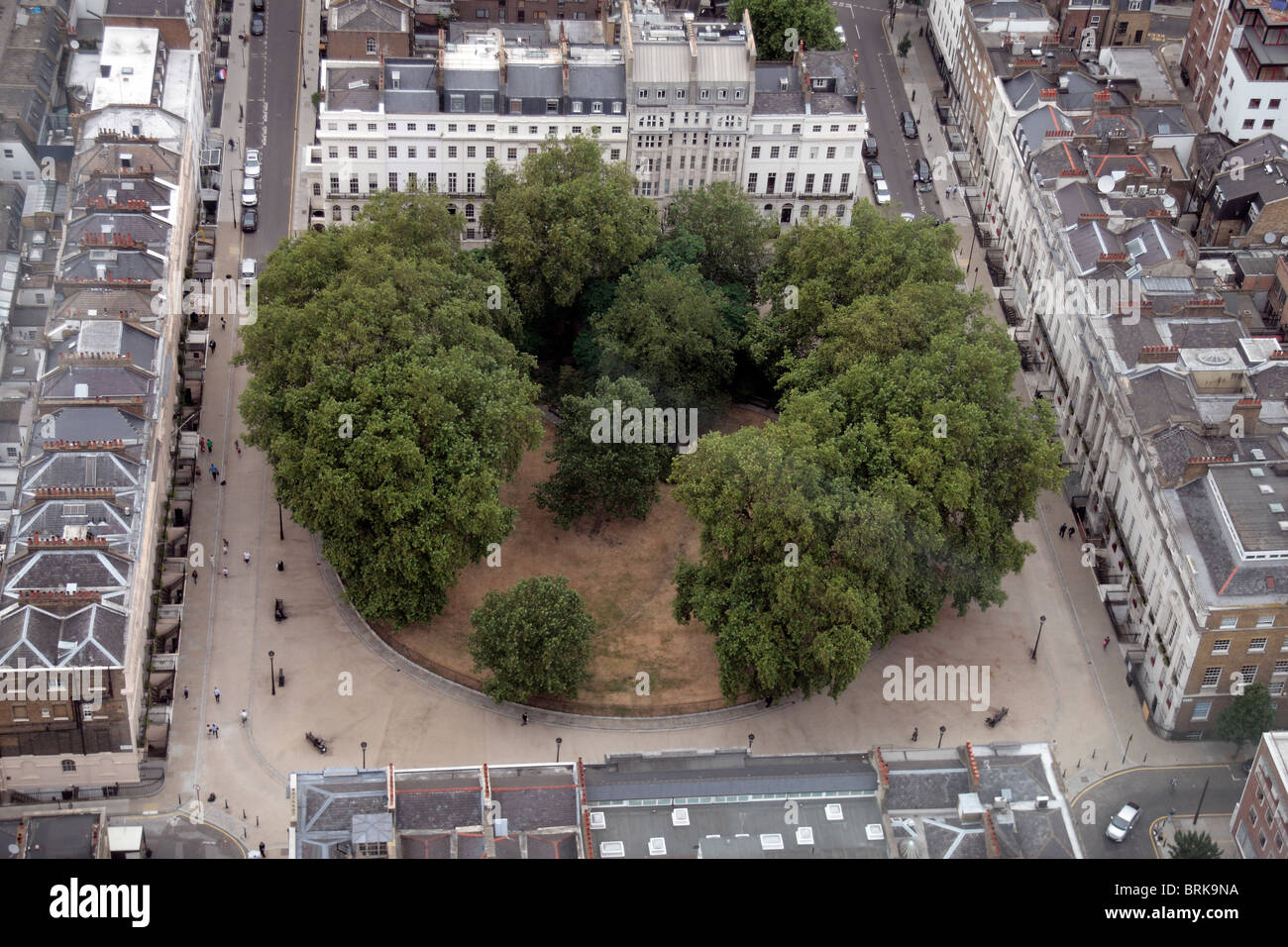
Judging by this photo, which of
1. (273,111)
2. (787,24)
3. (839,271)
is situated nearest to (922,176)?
(787,24)

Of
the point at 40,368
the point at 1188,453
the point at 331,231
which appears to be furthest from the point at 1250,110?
the point at 40,368

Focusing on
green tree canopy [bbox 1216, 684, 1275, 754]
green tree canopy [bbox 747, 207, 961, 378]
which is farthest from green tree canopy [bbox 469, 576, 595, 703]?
green tree canopy [bbox 1216, 684, 1275, 754]

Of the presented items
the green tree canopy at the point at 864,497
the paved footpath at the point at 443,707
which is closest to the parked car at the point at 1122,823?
the paved footpath at the point at 443,707

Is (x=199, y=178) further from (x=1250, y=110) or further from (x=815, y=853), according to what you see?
(x=1250, y=110)

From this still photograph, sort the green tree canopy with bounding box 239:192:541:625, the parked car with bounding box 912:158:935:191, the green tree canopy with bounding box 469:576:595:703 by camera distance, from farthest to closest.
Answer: the parked car with bounding box 912:158:935:191
the green tree canopy with bounding box 239:192:541:625
the green tree canopy with bounding box 469:576:595:703

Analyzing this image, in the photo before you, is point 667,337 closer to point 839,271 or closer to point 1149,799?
point 839,271

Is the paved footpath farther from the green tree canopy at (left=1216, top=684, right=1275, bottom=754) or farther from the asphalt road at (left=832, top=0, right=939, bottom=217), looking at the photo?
the asphalt road at (left=832, top=0, right=939, bottom=217)
